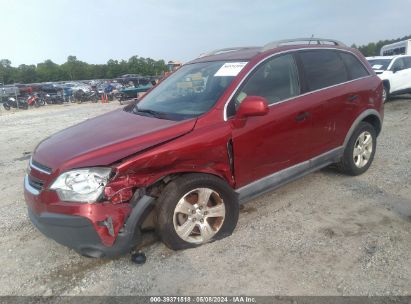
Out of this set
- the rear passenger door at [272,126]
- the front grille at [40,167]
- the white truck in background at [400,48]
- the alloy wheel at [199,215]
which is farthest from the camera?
the white truck in background at [400,48]

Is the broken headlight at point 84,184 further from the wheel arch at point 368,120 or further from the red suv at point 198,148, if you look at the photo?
the wheel arch at point 368,120

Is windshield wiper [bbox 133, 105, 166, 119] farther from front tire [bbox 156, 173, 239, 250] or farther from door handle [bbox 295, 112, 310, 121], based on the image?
door handle [bbox 295, 112, 310, 121]

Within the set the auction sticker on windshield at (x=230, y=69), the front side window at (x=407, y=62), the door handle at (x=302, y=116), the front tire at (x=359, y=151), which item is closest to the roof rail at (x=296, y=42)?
the auction sticker on windshield at (x=230, y=69)

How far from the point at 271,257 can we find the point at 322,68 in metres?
2.38

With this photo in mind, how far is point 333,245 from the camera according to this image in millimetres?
3232

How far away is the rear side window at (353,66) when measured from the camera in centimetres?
467

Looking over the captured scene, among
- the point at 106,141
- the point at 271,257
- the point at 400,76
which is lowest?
the point at 271,257

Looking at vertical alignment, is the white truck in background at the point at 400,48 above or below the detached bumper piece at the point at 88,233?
Result: above

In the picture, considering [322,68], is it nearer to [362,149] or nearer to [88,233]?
[362,149]

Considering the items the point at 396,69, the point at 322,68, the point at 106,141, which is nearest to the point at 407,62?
the point at 396,69

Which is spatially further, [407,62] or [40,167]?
[407,62]

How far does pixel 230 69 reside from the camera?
12.0 feet

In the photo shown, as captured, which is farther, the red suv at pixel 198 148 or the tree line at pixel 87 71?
the tree line at pixel 87 71

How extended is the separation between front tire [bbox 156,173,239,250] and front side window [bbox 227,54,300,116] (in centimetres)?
72
